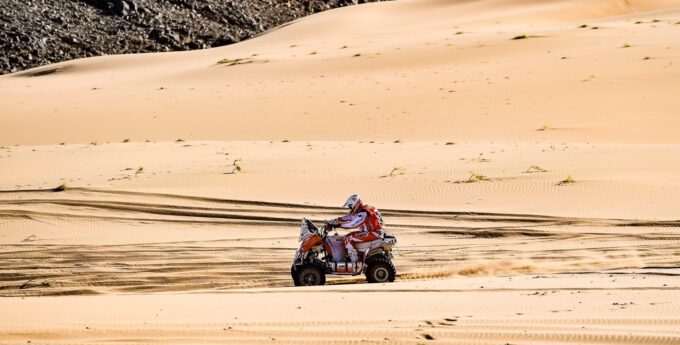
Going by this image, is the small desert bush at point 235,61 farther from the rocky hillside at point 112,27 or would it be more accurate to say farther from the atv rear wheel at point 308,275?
the atv rear wheel at point 308,275

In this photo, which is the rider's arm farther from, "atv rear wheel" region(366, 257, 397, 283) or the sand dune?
the sand dune

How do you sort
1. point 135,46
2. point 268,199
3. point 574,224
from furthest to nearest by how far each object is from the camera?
point 135,46 < point 268,199 < point 574,224

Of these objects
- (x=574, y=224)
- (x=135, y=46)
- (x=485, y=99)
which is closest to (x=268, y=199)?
(x=574, y=224)

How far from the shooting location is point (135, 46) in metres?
57.9

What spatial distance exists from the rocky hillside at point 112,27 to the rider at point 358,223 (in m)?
43.1

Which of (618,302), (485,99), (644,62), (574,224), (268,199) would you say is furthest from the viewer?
(644,62)

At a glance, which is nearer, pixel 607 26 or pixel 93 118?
pixel 93 118

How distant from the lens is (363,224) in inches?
535

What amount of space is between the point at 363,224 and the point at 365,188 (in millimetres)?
6721

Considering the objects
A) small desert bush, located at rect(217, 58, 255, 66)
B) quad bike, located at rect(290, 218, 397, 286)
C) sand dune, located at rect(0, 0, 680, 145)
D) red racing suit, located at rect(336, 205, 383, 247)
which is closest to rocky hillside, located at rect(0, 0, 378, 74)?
sand dune, located at rect(0, 0, 680, 145)

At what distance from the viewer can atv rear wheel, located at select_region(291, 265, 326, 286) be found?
539 inches

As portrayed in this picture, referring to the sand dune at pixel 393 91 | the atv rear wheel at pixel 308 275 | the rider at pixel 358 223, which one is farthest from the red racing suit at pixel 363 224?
the sand dune at pixel 393 91

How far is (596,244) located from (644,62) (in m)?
20.8

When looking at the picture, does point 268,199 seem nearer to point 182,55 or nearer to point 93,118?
point 93,118
